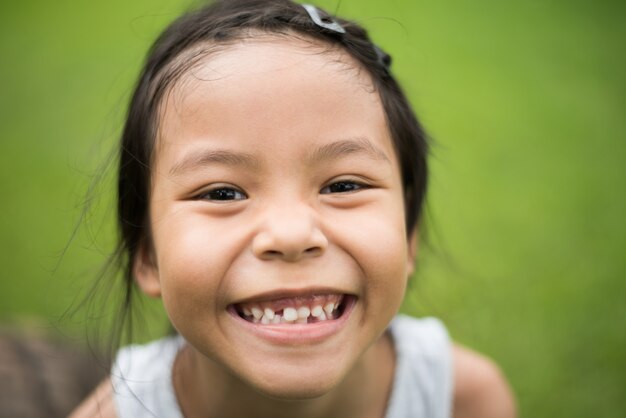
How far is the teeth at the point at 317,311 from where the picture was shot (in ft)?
4.59

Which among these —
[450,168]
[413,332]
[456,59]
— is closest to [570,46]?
[456,59]

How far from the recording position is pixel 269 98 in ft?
4.55

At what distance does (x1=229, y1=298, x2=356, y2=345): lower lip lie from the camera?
139 cm

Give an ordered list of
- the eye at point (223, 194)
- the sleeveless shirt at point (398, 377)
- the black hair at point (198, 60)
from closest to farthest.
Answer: the eye at point (223, 194) → the black hair at point (198, 60) → the sleeveless shirt at point (398, 377)

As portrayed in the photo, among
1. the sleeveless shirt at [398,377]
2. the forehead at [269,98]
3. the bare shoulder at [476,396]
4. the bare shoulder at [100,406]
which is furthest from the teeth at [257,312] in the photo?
the bare shoulder at [476,396]

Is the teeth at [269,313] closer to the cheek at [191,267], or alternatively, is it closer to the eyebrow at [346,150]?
the cheek at [191,267]

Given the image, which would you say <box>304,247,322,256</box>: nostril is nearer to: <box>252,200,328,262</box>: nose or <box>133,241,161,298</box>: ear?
<box>252,200,328,262</box>: nose

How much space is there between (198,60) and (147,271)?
0.57m

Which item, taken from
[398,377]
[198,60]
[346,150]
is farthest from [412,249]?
[198,60]

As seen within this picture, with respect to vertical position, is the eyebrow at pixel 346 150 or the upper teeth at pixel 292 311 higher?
the eyebrow at pixel 346 150

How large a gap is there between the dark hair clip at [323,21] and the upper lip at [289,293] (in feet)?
2.06

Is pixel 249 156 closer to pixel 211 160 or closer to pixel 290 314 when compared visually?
pixel 211 160

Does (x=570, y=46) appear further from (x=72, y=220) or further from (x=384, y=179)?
(x=384, y=179)

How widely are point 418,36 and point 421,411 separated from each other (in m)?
4.00
